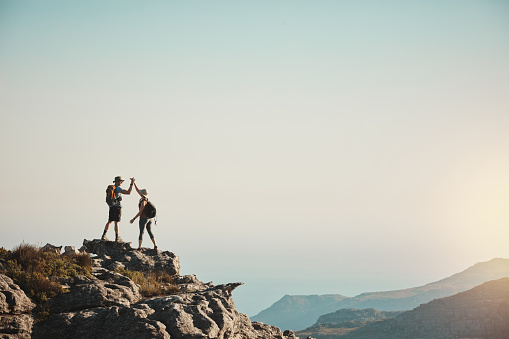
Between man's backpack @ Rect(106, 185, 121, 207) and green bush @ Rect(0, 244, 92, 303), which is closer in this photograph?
green bush @ Rect(0, 244, 92, 303)

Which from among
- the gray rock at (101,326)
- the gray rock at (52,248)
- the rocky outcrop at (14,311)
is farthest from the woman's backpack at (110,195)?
the gray rock at (101,326)

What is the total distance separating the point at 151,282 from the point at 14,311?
718cm

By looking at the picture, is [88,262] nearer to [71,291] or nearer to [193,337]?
[71,291]

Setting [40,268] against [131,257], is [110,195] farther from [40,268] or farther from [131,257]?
[40,268]

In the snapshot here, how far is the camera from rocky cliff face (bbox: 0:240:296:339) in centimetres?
2080

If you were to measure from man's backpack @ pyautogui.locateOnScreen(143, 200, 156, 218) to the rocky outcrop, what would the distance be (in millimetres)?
9083

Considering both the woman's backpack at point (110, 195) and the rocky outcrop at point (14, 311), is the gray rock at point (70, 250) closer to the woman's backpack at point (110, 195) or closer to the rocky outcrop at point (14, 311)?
the woman's backpack at point (110, 195)

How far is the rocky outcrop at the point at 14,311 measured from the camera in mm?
20048

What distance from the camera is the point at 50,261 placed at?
2425cm

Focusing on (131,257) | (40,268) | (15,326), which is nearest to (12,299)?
(15,326)

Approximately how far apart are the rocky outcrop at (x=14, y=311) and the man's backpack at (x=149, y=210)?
908 cm

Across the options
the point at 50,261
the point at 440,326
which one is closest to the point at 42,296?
the point at 50,261

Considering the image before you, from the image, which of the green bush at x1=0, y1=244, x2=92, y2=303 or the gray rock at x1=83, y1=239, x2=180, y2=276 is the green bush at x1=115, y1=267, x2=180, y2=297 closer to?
the gray rock at x1=83, y1=239, x2=180, y2=276

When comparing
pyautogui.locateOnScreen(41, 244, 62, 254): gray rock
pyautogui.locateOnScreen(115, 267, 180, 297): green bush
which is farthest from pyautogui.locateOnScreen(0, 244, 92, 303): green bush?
pyautogui.locateOnScreen(115, 267, 180, 297): green bush
